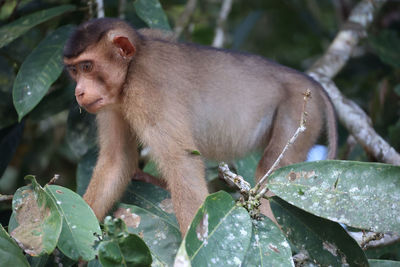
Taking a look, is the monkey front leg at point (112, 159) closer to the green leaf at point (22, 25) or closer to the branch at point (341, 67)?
the green leaf at point (22, 25)

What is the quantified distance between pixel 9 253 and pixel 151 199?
129 centimetres

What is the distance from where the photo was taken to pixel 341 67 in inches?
219

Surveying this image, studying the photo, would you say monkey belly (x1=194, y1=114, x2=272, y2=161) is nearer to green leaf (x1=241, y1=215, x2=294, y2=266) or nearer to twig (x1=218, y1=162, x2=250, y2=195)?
twig (x1=218, y1=162, x2=250, y2=195)

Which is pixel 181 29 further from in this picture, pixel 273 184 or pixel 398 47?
pixel 273 184

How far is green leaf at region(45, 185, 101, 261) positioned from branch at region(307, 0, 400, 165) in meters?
2.87

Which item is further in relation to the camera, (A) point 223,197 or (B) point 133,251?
(A) point 223,197

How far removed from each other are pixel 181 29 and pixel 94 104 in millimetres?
2515

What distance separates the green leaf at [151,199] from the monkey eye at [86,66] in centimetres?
94

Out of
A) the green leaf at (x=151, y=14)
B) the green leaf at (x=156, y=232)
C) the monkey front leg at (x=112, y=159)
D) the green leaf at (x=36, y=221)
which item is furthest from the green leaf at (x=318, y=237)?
the green leaf at (x=151, y=14)

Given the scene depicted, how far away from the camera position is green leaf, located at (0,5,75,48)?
407 cm

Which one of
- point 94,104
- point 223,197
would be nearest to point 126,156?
point 94,104

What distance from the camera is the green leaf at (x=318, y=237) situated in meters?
2.78

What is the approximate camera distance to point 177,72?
3914 mm

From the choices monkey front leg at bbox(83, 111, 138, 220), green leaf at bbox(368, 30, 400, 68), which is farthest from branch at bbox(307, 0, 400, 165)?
monkey front leg at bbox(83, 111, 138, 220)
